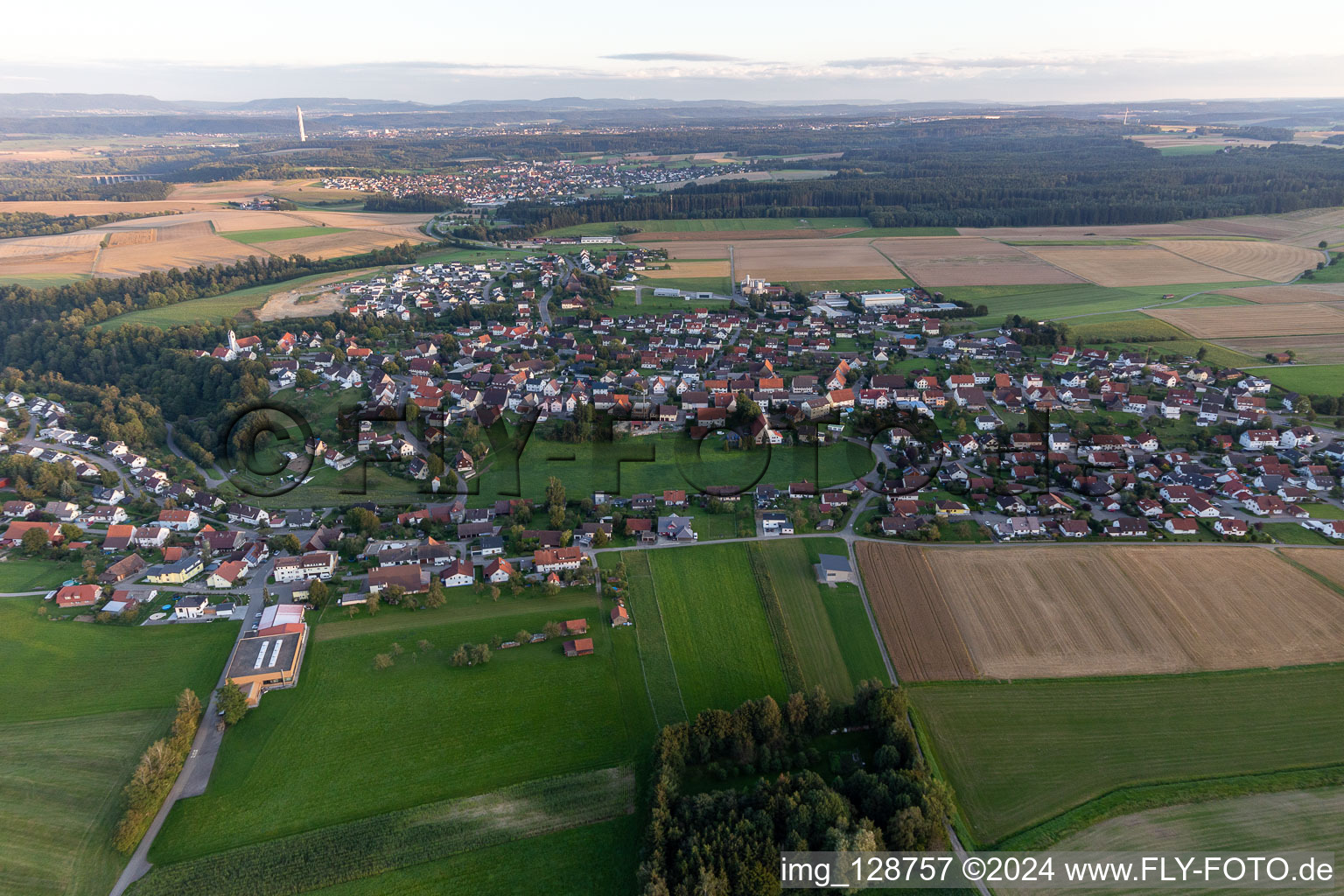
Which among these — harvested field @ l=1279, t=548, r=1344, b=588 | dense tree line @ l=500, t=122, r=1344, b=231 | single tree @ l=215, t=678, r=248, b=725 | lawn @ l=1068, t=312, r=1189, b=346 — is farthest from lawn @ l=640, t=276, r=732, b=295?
single tree @ l=215, t=678, r=248, b=725

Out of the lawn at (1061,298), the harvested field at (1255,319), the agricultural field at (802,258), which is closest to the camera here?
the harvested field at (1255,319)

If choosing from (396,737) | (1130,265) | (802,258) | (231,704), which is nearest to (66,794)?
(231,704)

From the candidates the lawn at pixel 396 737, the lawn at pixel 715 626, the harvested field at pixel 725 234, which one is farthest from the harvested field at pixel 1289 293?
the lawn at pixel 396 737

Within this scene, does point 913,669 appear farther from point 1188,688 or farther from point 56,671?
point 56,671

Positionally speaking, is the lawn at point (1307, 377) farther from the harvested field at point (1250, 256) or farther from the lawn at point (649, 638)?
the lawn at point (649, 638)

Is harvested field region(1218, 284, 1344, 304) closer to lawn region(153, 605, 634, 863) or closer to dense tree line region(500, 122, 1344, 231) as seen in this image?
dense tree line region(500, 122, 1344, 231)

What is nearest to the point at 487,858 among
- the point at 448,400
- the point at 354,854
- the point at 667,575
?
the point at 354,854
